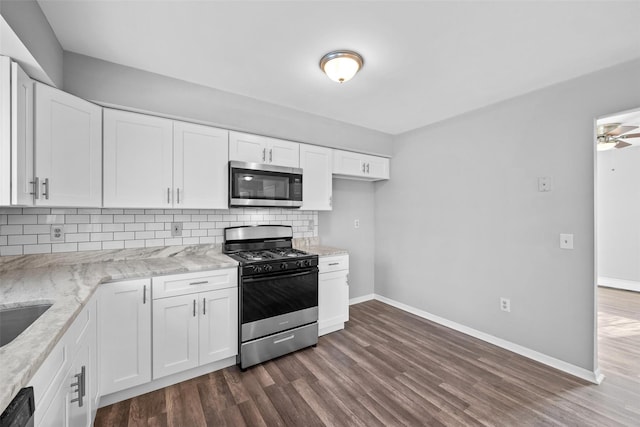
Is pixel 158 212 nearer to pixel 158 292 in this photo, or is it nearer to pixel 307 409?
pixel 158 292

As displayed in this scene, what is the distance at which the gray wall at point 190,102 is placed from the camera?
2.08 metres

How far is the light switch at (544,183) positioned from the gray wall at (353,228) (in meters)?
2.20

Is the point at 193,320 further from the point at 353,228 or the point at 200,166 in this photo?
the point at 353,228

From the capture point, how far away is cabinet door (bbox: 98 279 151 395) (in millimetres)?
1889

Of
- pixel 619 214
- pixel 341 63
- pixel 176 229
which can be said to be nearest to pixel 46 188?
pixel 176 229

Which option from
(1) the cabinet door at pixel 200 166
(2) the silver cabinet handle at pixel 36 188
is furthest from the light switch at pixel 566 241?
(2) the silver cabinet handle at pixel 36 188

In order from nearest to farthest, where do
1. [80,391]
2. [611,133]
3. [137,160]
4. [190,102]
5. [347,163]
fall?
1. [80,391]
2. [137,160]
3. [190,102]
4. [611,133]
5. [347,163]

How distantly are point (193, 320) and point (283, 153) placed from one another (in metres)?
1.84

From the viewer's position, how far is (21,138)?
1557mm

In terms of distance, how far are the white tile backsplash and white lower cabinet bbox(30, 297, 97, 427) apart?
78 centimetres

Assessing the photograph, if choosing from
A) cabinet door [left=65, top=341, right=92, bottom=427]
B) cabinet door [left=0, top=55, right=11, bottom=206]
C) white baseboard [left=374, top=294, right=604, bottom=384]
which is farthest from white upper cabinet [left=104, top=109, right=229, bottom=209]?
white baseboard [left=374, top=294, right=604, bottom=384]

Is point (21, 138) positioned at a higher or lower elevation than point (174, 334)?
higher

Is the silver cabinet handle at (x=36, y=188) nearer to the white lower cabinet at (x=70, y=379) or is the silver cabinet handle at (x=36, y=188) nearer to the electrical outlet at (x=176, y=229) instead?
the white lower cabinet at (x=70, y=379)

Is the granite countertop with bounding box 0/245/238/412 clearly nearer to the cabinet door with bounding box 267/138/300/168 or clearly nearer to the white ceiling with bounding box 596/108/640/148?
the cabinet door with bounding box 267/138/300/168
